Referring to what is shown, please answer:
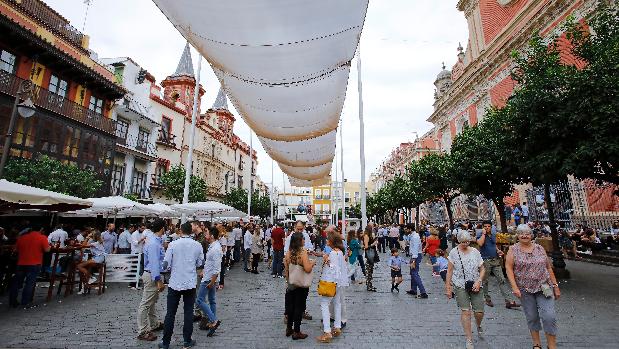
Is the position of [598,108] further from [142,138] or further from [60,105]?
[142,138]

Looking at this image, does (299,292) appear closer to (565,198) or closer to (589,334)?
(589,334)

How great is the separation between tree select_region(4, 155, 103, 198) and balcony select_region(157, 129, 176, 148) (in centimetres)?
1379

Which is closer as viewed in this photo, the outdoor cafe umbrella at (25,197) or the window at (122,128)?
the outdoor cafe umbrella at (25,197)

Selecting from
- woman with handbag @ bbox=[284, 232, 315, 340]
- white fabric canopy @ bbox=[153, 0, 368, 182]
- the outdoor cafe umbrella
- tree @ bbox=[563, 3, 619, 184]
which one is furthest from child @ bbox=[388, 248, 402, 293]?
the outdoor cafe umbrella

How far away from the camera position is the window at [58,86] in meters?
18.0

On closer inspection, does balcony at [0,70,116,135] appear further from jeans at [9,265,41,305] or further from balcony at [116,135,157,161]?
jeans at [9,265,41,305]

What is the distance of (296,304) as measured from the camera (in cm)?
498

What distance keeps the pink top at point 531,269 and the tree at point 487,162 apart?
729 cm

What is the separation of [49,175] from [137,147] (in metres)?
11.4

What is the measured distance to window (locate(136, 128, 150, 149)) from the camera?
26431 millimetres

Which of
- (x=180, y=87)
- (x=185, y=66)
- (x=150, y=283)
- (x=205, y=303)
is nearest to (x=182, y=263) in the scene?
(x=150, y=283)

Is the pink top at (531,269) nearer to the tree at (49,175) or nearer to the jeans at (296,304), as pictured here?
the jeans at (296,304)

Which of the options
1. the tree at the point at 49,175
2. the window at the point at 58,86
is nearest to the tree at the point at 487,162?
the tree at the point at 49,175

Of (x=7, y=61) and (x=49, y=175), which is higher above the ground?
(x=7, y=61)
